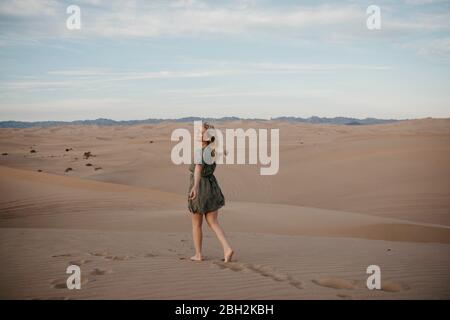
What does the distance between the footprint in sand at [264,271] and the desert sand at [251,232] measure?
0.08 ft

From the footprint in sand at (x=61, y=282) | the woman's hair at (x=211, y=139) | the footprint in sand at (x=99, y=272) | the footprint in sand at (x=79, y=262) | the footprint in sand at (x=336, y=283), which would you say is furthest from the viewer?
the woman's hair at (x=211, y=139)

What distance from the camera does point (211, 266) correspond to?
6.39m

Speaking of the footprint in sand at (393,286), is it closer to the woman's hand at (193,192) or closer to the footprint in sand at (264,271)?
the footprint in sand at (264,271)

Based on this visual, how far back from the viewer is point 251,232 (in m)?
10.9

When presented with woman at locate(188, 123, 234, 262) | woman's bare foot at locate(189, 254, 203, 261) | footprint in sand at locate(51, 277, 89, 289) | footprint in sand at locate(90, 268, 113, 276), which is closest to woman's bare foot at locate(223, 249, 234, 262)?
woman at locate(188, 123, 234, 262)

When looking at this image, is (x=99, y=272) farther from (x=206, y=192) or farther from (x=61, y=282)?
(x=206, y=192)

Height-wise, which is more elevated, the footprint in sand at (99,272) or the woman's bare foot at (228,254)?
the woman's bare foot at (228,254)

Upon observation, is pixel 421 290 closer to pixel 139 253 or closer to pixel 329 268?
pixel 329 268

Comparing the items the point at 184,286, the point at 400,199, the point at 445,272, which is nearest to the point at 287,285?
the point at 184,286

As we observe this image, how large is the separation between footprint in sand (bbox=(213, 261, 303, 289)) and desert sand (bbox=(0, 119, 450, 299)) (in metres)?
0.02

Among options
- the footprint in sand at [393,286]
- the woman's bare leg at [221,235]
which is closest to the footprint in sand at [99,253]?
the woman's bare leg at [221,235]

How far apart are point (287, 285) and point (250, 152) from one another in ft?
94.8

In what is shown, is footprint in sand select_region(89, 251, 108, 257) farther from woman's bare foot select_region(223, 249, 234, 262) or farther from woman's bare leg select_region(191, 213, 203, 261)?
woman's bare foot select_region(223, 249, 234, 262)

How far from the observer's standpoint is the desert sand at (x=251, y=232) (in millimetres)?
5508
